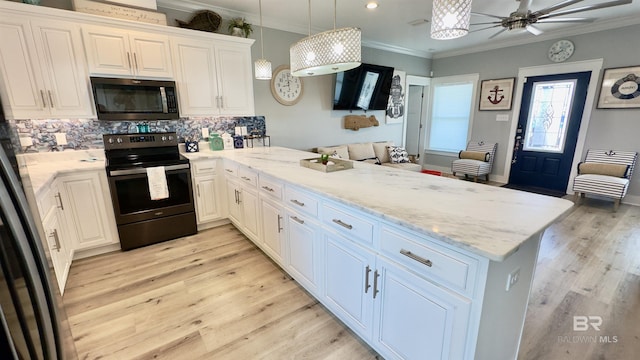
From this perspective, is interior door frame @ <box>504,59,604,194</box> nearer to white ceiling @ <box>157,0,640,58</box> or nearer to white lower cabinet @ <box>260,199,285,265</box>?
white ceiling @ <box>157,0,640,58</box>

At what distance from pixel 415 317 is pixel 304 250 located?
0.94 m

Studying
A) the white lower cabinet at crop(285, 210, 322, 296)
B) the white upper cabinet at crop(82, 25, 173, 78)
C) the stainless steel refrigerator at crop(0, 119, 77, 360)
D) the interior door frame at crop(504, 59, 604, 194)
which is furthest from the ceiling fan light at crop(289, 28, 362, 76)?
the interior door frame at crop(504, 59, 604, 194)

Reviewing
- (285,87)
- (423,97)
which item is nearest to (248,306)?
(285,87)

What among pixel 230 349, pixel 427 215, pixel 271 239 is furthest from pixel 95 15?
pixel 427 215

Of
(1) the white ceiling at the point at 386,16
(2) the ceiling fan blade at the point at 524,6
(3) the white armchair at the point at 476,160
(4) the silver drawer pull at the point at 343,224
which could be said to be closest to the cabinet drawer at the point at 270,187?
(4) the silver drawer pull at the point at 343,224

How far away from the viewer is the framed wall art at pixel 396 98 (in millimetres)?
5820

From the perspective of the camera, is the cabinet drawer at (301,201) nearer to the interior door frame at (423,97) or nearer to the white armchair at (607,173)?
the white armchair at (607,173)

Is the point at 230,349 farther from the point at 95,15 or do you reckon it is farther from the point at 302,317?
the point at 95,15

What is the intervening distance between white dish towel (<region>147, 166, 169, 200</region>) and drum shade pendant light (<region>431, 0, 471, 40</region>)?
274 cm

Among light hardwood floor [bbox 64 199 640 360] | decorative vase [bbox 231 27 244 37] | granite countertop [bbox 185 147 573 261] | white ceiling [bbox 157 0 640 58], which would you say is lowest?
light hardwood floor [bbox 64 199 640 360]

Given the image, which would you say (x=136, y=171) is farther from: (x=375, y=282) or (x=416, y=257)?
(x=416, y=257)

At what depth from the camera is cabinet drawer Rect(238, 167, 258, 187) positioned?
2600mm

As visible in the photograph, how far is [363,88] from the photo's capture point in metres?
5.11

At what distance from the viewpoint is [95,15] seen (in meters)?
2.64
